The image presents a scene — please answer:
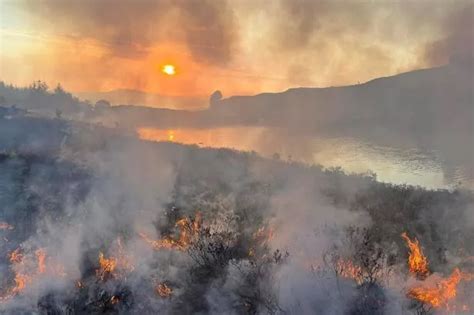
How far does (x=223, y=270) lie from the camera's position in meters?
12.1

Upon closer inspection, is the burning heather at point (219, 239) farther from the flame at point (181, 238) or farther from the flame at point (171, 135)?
the flame at point (171, 135)

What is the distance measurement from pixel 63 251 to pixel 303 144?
639 inches

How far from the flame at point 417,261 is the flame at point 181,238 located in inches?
218

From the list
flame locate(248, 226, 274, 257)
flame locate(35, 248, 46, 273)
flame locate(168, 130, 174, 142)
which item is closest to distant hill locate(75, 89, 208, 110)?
flame locate(168, 130, 174, 142)

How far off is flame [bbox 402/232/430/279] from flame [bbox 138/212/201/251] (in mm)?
5526

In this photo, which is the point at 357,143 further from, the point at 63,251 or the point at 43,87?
the point at 43,87

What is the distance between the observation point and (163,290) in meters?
11.7

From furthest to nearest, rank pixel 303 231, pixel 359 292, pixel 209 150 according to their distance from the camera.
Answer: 1. pixel 209 150
2. pixel 303 231
3. pixel 359 292

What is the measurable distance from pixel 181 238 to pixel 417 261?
608cm

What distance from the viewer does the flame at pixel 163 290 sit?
11.6m

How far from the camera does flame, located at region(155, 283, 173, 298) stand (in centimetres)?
1161

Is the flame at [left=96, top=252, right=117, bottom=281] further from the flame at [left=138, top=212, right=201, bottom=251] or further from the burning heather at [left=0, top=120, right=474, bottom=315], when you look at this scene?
the flame at [left=138, top=212, right=201, bottom=251]

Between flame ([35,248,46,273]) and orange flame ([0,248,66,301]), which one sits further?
flame ([35,248,46,273])

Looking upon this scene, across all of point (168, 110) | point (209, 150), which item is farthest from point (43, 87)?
point (209, 150)
